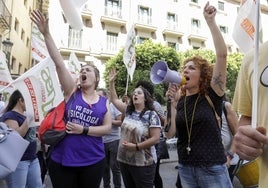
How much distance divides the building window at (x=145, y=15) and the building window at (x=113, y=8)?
2.02 m

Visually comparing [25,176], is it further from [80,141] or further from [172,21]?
[172,21]

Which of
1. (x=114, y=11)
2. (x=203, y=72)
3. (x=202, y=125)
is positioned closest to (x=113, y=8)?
(x=114, y=11)

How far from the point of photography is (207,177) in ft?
9.16

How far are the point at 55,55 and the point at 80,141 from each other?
912 mm

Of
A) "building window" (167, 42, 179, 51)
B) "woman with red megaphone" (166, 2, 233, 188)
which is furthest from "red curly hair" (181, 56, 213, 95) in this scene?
"building window" (167, 42, 179, 51)

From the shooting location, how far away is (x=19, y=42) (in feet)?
75.7

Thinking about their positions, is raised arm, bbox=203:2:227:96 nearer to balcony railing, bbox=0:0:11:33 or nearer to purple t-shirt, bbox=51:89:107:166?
purple t-shirt, bbox=51:89:107:166

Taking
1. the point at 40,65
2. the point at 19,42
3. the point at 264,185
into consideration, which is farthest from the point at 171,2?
the point at 264,185

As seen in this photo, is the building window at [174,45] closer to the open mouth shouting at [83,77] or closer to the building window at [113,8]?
the building window at [113,8]

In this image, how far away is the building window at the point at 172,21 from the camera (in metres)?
31.3

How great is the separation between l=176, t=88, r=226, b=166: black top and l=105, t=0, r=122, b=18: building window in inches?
1047

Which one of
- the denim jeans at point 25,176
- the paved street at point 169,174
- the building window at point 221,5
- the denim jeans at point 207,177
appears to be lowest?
the paved street at point 169,174

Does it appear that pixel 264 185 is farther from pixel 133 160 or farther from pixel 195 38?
pixel 195 38

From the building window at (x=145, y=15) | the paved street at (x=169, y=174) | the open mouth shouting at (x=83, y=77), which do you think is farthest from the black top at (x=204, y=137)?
the building window at (x=145, y=15)
